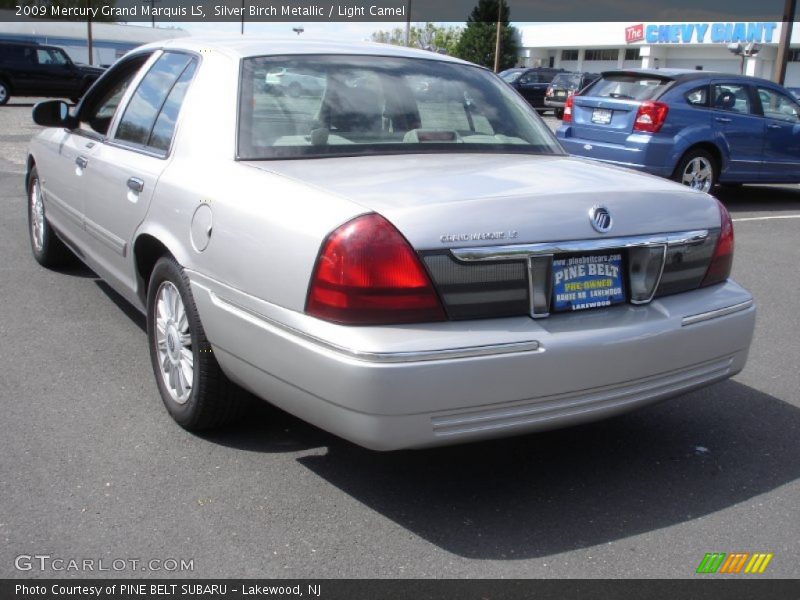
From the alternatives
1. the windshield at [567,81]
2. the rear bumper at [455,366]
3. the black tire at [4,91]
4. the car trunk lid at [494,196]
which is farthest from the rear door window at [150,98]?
the windshield at [567,81]

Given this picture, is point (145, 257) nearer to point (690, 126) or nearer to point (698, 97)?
point (690, 126)

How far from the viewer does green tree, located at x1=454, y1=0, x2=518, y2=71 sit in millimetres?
70794

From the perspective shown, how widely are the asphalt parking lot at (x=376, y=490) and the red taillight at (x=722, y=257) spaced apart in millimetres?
762

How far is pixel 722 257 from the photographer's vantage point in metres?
3.85

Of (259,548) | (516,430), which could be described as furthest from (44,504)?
(516,430)

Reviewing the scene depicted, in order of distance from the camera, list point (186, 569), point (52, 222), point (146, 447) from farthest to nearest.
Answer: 1. point (52, 222)
2. point (146, 447)
3. point (186, 569)

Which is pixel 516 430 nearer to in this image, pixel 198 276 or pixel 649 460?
pixel 649 460

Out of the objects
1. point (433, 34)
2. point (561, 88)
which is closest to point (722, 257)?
point (561, 88)

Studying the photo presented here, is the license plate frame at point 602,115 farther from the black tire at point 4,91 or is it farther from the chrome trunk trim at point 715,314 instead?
the black tire at point 4,91

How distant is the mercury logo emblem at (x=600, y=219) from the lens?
3318mm

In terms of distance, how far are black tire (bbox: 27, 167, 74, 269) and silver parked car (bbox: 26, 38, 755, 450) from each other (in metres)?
2.18

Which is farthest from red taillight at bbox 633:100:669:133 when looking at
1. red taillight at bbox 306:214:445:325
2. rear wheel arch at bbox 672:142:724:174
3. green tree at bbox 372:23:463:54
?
green tree at bbox 372:23:463:54
